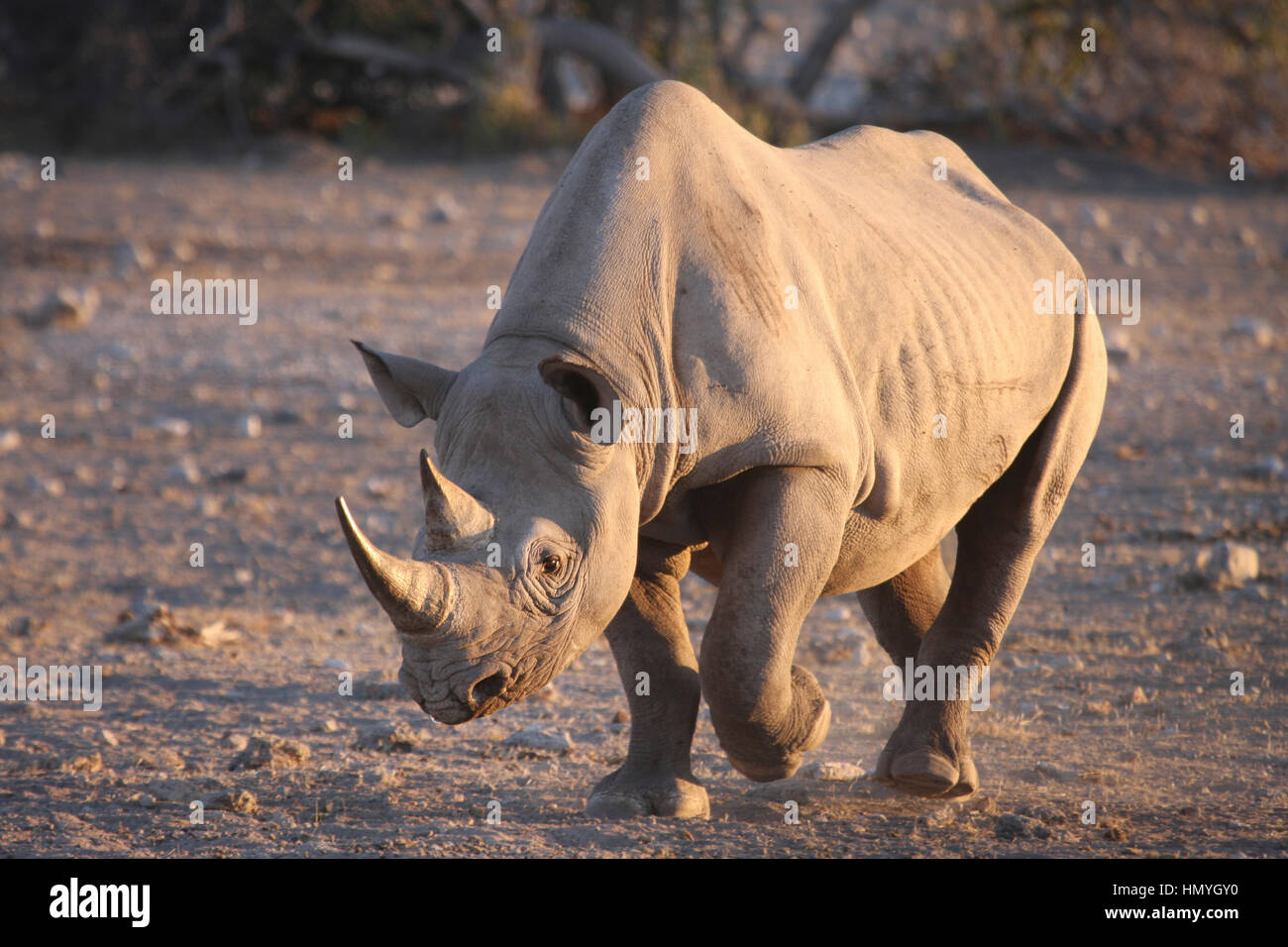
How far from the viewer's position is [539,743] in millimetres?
5668

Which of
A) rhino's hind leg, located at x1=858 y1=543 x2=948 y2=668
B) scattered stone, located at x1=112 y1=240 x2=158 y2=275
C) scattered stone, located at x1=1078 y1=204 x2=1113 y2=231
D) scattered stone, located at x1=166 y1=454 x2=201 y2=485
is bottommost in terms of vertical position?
rhino's hind leg, located at x1=858 y1=543 x2=948 y2=668

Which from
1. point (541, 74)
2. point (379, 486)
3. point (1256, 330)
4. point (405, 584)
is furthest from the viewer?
point (541, 74)

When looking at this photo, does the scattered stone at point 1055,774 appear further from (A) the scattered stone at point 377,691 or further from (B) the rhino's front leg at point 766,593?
(A) the scattered stone at point 377,691

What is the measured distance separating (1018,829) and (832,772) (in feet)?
2.40

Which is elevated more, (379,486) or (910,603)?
(379,486)

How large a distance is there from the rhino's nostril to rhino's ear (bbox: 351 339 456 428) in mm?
668

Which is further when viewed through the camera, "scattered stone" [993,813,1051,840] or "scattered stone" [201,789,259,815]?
"scattered stone" [201,789,259,815]

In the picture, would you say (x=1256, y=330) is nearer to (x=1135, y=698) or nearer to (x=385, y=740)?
(x=1135, y=698)

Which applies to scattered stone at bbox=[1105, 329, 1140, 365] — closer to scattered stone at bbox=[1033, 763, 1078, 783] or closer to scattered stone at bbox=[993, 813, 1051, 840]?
scattered stone at bbox=[1033, 763, 1078, 783]

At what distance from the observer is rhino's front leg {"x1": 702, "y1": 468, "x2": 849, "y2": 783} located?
4.38m

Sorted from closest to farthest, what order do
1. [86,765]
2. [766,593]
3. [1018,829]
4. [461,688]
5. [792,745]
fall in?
[461,688]
[766,593]
[792,745]
[1018,829]
[86,765]

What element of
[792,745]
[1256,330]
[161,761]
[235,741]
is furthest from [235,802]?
[1256,330]

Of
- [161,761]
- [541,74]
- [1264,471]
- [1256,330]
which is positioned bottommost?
[161,761]

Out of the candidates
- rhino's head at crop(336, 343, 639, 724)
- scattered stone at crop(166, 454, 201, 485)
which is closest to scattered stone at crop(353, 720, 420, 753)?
rhino's head at crop(336, 343, 639, 724)
